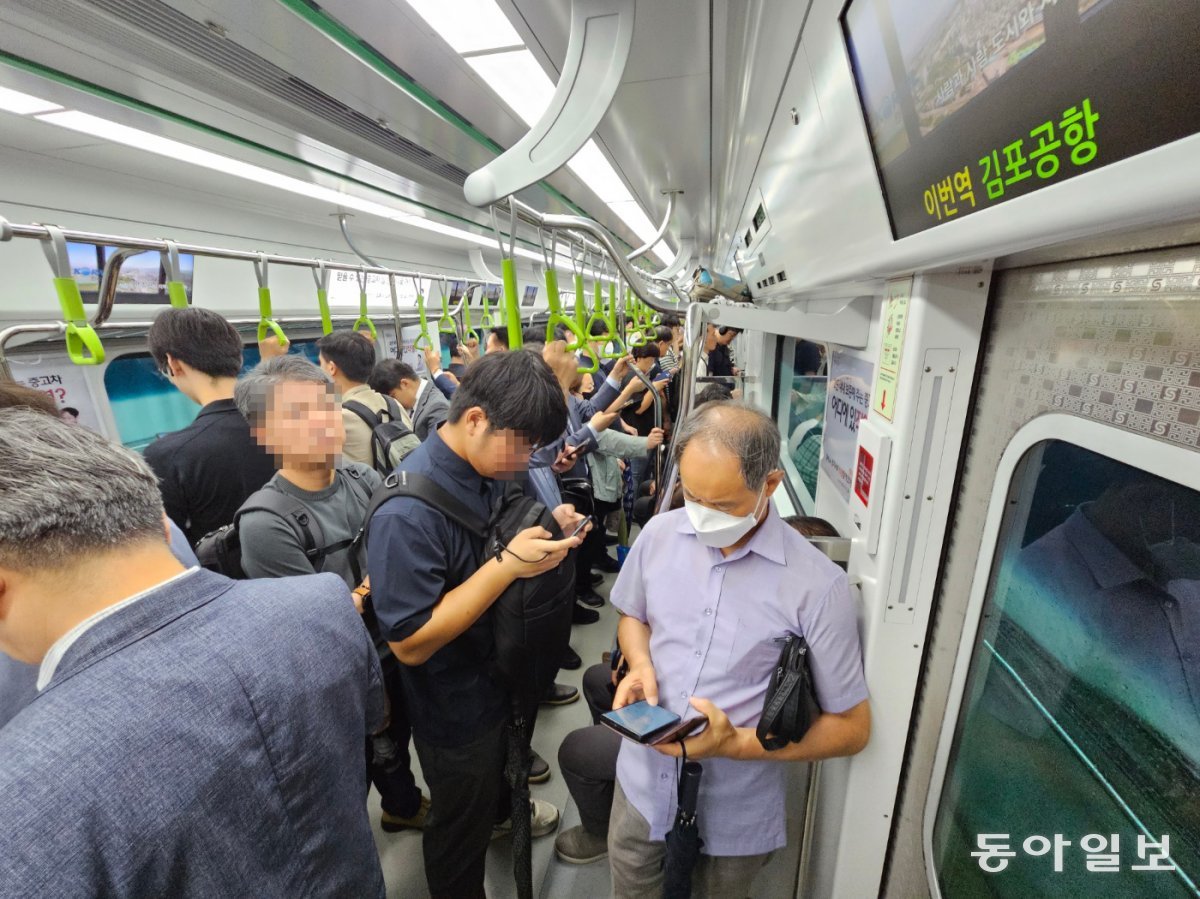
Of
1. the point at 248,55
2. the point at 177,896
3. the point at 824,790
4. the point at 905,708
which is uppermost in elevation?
the point at 248,55

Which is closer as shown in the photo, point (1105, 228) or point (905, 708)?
point (1105, 228)

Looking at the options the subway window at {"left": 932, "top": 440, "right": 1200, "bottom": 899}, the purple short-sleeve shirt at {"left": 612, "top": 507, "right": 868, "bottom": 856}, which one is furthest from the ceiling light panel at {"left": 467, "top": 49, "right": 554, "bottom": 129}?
the subway window at {"left": 932, "top": 440, "right": 1200, "bottom": 899}

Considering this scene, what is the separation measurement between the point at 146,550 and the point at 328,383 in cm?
107

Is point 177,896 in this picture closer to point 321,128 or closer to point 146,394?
point 321,128

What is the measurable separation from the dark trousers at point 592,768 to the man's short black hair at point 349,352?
2394 mm

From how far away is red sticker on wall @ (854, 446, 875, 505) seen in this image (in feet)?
4.59

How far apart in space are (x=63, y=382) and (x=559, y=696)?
4.22 metres

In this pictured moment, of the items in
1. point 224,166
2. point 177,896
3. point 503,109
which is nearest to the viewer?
point 177,896

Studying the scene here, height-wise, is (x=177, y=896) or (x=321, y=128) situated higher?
(x=321, y=128)

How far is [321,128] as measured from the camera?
251 centimetres

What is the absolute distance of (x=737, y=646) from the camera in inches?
54.8

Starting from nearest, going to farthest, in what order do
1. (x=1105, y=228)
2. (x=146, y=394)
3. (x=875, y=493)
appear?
(x=1105, y=228) < (x=875, y=493) < (x=146, y=394)

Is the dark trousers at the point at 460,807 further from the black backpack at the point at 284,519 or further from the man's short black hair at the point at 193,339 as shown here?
the man's short black hair at the point at 193,339

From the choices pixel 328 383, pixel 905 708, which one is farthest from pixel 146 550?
pixel 905 708
